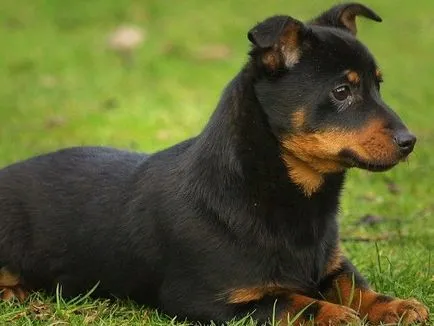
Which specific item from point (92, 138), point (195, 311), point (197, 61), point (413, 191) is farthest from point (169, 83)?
point (195, 311)

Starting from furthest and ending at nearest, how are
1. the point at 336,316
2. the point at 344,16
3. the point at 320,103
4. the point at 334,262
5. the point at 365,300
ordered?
the point at 344,16, the point at 334,262, the point at 365,300, the point at 320,103, the point at 336,316

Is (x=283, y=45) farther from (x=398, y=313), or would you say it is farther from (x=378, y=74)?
(x=398, y=313)

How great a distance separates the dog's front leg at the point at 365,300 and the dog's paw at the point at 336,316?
211 millimetres

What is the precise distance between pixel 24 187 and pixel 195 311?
153 cm

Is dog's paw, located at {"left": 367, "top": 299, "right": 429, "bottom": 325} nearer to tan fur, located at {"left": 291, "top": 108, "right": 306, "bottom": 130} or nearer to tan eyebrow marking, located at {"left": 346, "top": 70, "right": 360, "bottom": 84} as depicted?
tan fur, located at {"left": 291, "top": 108, "right": 306, "bottom": 130}

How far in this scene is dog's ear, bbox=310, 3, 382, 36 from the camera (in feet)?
17.5

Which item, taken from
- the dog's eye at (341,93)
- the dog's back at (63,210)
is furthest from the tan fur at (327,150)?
the dog's back at (63,210)

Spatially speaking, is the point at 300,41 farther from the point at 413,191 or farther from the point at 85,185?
the point at 413,191

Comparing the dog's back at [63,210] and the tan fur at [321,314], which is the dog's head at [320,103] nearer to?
the tan fur at [321,314]

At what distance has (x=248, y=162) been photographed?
4797 mm

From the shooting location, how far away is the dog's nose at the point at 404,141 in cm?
457

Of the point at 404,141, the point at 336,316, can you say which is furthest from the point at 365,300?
the point at 404,141

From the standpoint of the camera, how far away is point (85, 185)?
17.9 ft

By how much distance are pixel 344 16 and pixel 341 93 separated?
82 centimetres
